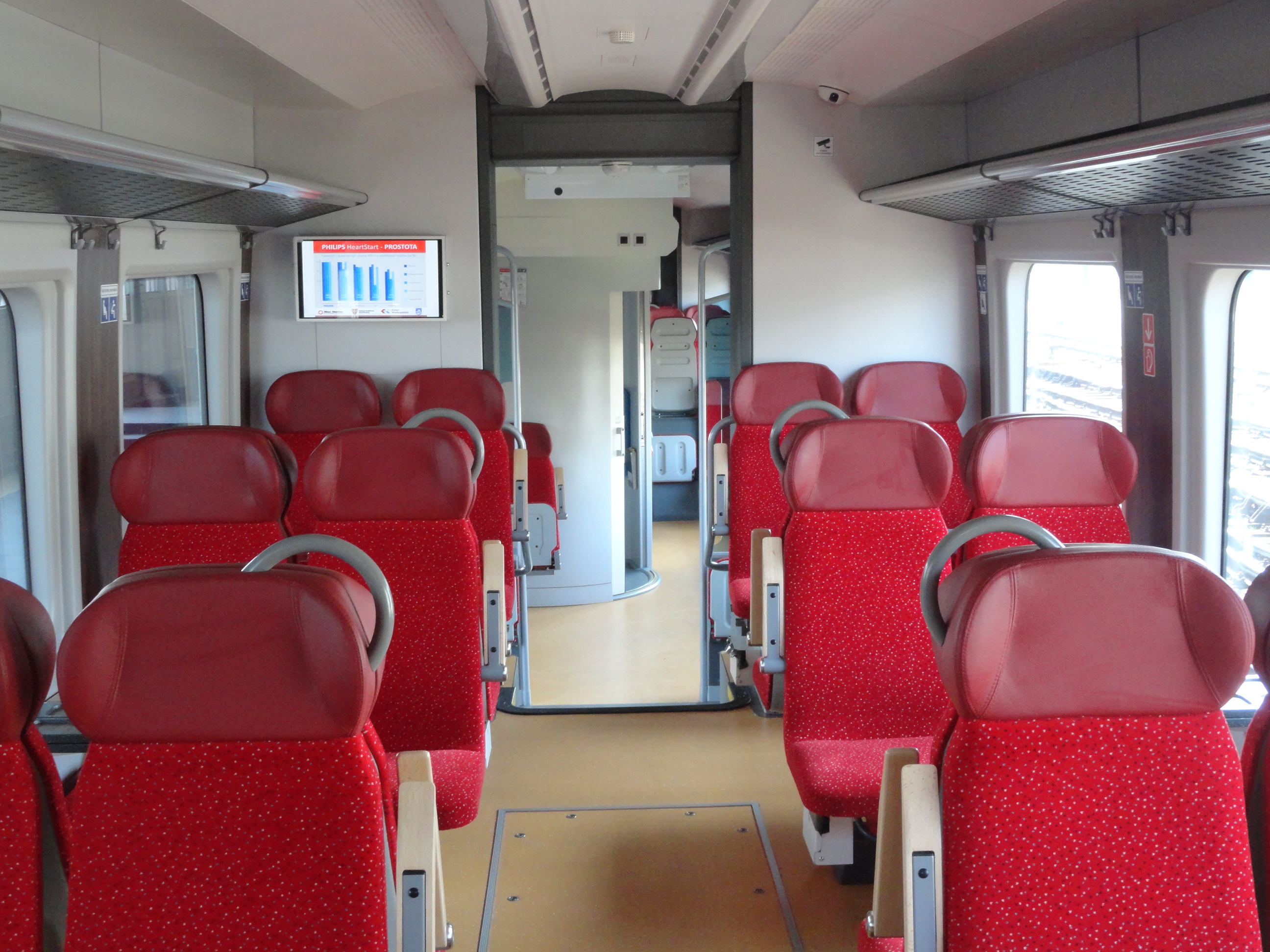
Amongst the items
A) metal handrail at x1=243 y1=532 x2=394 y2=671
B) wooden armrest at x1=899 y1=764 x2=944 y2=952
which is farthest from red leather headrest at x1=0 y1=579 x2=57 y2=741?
wooden armrest at x1=899 y1=764 x2=944 y2=952

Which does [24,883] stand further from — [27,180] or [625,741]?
[625,741]

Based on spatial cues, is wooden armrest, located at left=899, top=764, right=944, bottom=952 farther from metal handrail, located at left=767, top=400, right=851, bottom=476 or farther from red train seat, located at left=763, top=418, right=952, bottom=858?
metal handrail, located at left=767, top=400, right=851, bottom=476

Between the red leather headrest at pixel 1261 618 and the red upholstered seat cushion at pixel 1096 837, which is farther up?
the red leather headrest at pixel 1261 618

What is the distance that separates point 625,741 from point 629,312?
16.0 ft

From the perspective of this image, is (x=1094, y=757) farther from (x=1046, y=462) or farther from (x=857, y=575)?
(x=1046, y=462)

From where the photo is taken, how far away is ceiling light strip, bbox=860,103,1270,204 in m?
2.45

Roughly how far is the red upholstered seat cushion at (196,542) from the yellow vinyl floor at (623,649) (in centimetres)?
265

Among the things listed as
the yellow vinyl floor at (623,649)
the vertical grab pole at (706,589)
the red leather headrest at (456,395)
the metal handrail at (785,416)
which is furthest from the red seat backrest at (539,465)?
the metal handrail at (785,416)

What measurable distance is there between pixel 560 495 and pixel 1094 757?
5.48m

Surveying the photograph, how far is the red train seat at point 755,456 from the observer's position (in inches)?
202

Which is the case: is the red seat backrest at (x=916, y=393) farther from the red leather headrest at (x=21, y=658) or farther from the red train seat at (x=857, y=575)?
the red leather headrest at (x=21, y=658)

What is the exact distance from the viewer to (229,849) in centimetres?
174

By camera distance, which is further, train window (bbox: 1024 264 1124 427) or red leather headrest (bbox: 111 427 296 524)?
train window (bbox: 1024 264 1124 427)

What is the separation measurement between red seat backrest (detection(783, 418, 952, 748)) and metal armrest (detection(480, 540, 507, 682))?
0.93 meters
